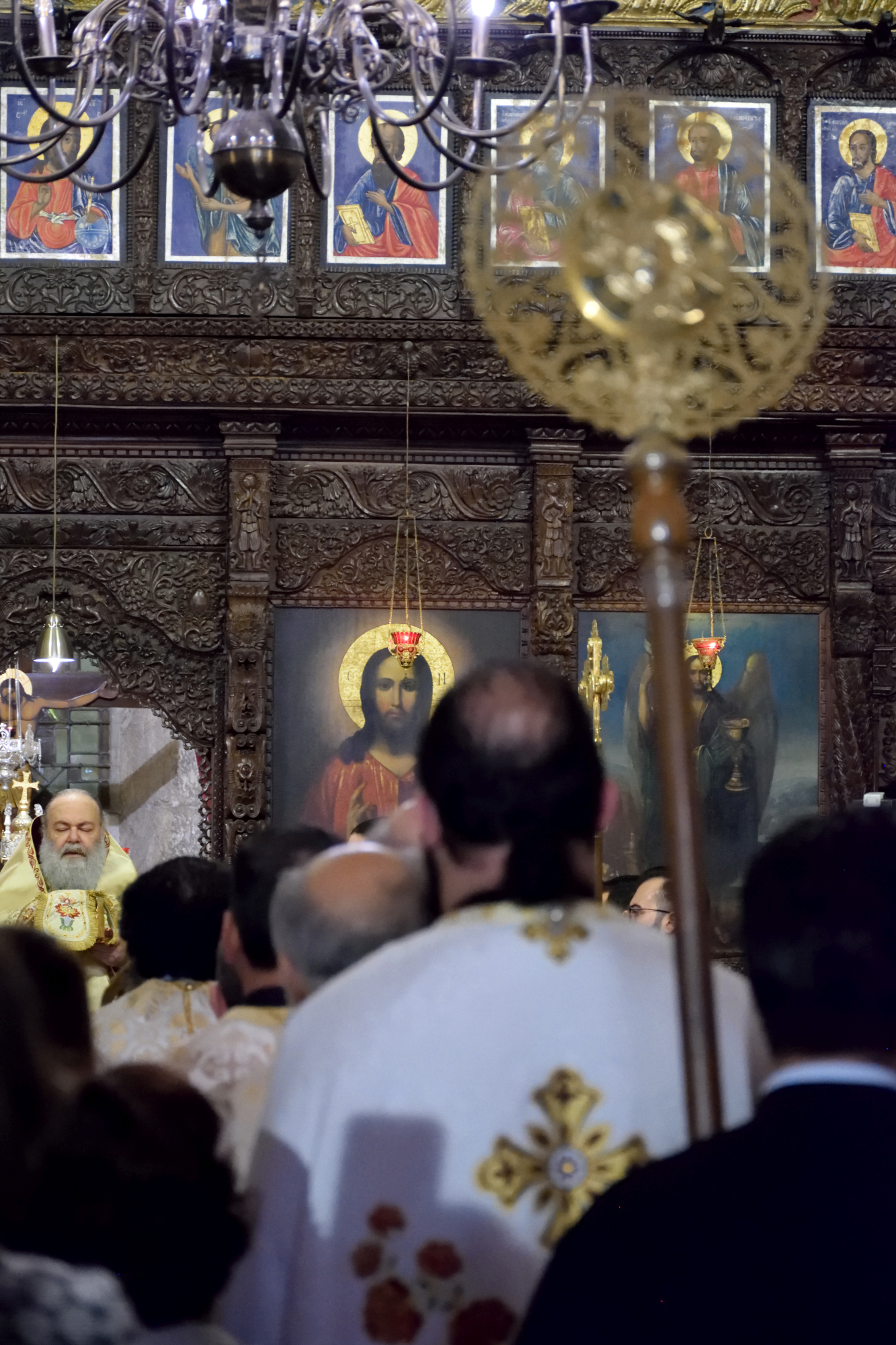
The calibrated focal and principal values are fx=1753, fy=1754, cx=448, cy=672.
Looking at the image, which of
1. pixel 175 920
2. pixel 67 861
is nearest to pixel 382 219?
pixel 67 861

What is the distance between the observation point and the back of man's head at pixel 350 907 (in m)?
2.13

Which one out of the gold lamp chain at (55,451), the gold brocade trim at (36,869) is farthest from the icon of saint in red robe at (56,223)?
the gold brocade trim at (36,869)

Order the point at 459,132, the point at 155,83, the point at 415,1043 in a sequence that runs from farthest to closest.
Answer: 1. the point at 155,83
2. the point at 459,132
3. the point at 415,1043

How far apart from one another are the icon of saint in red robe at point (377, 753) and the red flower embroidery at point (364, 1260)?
7631 millimetres

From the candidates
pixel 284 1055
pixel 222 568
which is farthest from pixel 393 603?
pixel 284 1055

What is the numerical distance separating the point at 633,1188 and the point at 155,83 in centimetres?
486

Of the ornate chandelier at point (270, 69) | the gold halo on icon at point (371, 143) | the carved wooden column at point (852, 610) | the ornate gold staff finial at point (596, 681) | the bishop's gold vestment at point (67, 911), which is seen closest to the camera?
the ornate chandelier at point (270, 69)

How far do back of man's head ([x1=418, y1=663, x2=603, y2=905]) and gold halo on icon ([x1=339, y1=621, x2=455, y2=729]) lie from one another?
766 centimetres

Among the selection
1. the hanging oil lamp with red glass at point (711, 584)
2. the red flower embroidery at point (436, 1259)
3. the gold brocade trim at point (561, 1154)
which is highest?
the hanging oil lamp with red glass at point (711, 584)

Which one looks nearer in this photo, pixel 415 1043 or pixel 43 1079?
pixel 43 1079

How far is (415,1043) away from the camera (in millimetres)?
1854

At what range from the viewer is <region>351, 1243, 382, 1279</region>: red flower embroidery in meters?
1.85

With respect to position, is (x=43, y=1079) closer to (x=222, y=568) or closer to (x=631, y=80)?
(x=222, y=568)

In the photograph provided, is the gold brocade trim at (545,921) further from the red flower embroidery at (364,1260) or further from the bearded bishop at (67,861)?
the bearded bishop at (67,861)
